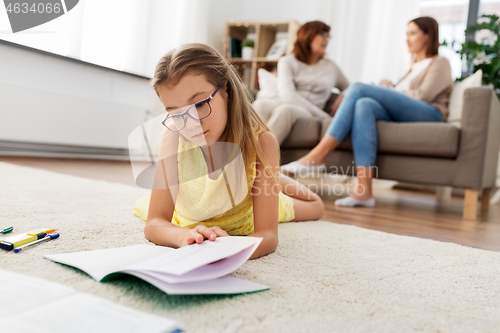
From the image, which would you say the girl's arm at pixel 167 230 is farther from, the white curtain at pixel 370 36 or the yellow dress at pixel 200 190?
the white curtain at pixel 370 36

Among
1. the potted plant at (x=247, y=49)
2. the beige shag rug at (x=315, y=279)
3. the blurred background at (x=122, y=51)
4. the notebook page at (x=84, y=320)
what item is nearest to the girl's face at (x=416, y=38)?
the blurred background at (x=122, y=51)

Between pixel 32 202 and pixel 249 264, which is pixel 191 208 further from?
pixel 32 202

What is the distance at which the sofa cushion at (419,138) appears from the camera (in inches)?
66.7

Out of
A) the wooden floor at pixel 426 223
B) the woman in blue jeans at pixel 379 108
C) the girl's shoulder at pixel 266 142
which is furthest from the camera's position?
the woman in blue jeans at pixel 379 108

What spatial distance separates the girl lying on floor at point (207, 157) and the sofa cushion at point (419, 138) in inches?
43.6

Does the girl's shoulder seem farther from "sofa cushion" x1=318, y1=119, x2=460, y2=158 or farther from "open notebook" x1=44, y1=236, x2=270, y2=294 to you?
"sofa cushion" x1=318, y1=119, x2=460, y2=158

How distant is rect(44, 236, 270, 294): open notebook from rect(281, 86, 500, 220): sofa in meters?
1.41

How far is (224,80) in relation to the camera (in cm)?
79

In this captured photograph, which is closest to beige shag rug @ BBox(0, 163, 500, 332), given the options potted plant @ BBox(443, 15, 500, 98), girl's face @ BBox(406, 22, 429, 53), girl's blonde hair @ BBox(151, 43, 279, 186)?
girl's blonde hair @ BBox(151, 43, 279, 186)

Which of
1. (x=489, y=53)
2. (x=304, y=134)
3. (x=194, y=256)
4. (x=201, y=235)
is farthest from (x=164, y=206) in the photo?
(x=489, y=53)

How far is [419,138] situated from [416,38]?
26.1 inches

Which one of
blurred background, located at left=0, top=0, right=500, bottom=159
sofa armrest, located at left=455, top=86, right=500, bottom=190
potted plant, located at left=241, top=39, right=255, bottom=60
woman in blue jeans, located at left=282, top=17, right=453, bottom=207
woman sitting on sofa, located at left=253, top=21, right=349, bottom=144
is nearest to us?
sofa armrest, located at left=455, top=86, right=500, bottom=190

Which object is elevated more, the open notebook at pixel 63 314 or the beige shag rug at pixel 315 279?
the open notebook at pixel 63 314

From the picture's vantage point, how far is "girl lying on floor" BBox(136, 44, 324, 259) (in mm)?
742
